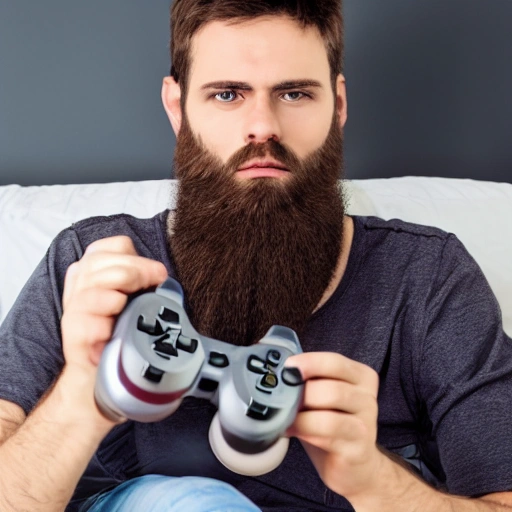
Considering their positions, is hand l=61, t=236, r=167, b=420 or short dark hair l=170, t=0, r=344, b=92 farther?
short dark hair l=170, t=0, r=344, b=92

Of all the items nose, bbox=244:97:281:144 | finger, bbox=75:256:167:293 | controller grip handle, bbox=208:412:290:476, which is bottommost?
controller grip handle, bbox=208:412:290:476

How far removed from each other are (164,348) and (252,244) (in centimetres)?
35

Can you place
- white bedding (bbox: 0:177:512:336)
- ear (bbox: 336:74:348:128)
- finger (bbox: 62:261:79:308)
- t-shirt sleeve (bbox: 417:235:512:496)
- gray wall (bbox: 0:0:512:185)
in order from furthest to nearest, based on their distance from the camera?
gray wall (bbox: 0:0:512:185) → white bedding (bbox: 0:177:512:336) → ear (bbox: 336:74:348:128) → t-shirt sleeve (bbox: 417:235:512:496) → finger (bbox: 62:261:79:308)

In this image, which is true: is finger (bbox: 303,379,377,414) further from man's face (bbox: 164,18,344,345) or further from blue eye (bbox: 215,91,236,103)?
blue eye (bbox: 215,91,236,103)

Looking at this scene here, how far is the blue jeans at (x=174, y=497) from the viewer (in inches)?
26.0

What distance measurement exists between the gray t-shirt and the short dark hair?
0.73 feet

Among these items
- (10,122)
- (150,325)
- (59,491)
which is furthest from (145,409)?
(10,122)

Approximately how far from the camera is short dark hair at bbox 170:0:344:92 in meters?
0.80

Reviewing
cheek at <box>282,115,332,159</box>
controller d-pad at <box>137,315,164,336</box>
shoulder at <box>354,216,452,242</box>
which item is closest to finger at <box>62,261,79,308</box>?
controller d-pad at <box>137,315,164,336</box>

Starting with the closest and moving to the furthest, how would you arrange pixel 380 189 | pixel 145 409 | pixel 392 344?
pixel 145 409, pixel 392 344, pixel 380 189

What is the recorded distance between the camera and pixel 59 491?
0.62 metres

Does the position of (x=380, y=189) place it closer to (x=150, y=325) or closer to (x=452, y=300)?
(x=452, y=300)

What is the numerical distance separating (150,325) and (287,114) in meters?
0.41

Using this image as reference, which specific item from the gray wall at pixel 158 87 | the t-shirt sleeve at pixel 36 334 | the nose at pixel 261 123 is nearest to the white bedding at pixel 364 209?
the gray wall at pixel 158 87
